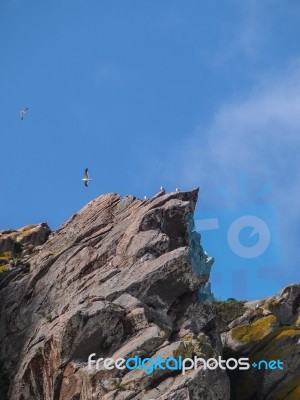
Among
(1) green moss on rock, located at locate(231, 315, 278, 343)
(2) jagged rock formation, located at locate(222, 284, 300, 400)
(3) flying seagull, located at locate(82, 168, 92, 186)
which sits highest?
(3) flying seagull, located at locate(82, 168, 92, 186)

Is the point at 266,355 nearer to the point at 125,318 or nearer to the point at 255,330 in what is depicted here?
the point at 255,330

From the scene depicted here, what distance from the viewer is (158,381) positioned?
156 ft

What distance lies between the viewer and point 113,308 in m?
53.4

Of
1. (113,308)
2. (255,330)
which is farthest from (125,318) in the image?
(255,330)

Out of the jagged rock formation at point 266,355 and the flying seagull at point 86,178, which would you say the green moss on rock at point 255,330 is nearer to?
the jagged rock formation at point 266,355

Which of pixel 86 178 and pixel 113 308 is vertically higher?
pixel 86 178

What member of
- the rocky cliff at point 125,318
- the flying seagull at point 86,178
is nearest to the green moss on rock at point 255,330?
the rocky cliff at point 125,318

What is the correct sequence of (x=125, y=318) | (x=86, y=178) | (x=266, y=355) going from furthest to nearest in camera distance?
(x=86, y=178) → (x=266, y=355) → (x=125, y=318)

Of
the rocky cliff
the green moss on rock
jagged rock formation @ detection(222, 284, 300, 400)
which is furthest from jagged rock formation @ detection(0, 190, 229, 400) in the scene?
the green moss on rock

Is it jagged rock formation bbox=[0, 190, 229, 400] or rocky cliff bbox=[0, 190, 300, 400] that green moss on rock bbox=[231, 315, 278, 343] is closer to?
rocky cliff bbox=[0, 190, 300, 400]

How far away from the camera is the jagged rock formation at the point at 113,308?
48.8 meters

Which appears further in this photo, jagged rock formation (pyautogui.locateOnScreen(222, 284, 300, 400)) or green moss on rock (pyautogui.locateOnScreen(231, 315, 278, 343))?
green moss on rock (pyautogui.locateOnScreen(231, 315, 278, 343))

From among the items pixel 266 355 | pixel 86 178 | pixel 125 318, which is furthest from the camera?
pixel 86 178

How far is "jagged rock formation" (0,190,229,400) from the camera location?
48.8 m
